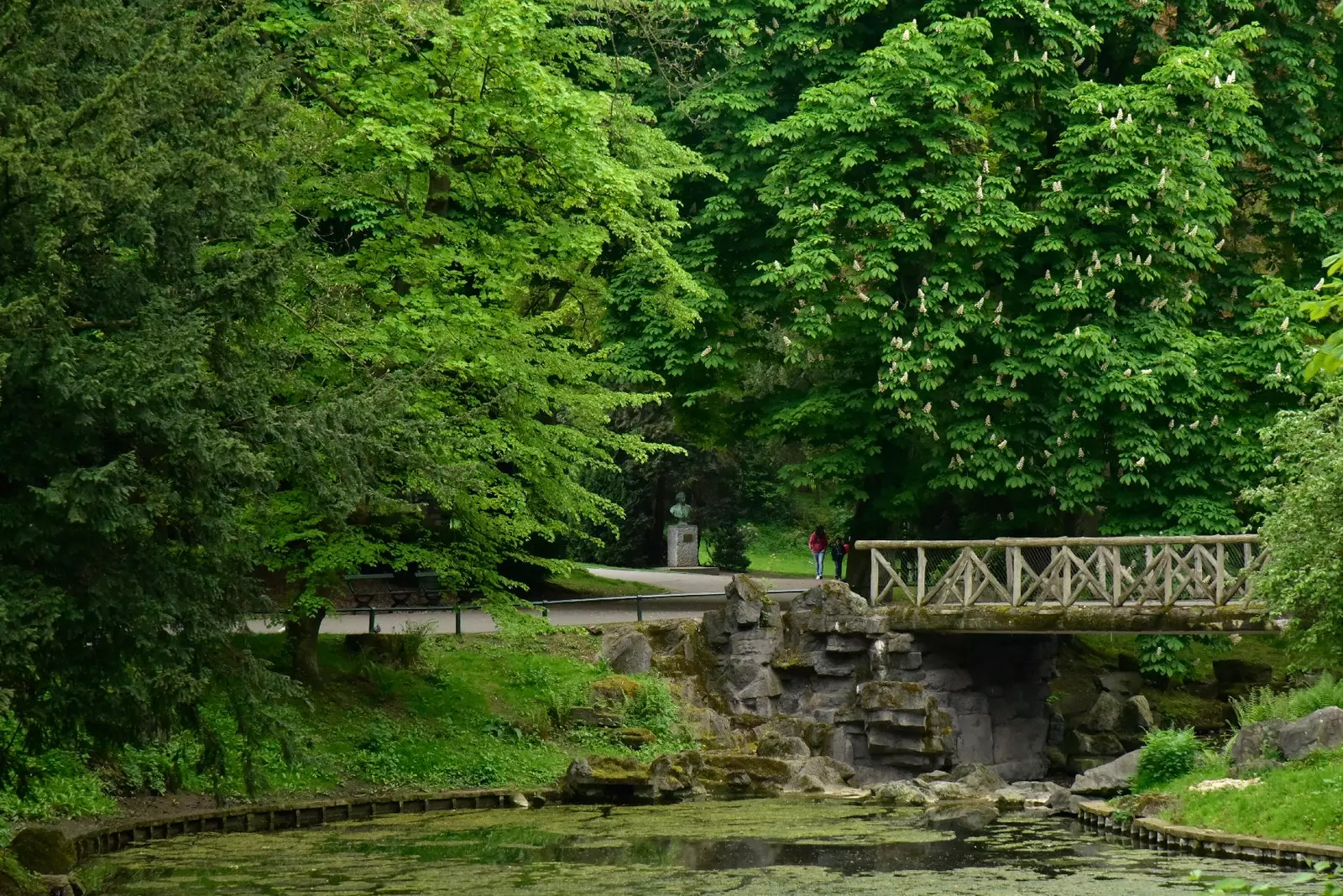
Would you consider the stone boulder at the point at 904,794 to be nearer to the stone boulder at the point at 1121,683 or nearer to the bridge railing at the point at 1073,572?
the bridge railing at the point at 1073,572

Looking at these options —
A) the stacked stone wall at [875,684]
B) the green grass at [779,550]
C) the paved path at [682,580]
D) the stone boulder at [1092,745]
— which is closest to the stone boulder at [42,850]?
the stacked stone wall at [875,684]

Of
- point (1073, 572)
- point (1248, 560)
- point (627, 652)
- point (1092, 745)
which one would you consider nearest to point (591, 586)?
point (627, 652)

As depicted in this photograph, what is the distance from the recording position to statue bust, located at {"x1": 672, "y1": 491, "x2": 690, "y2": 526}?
159ft

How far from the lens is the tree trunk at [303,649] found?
25.6 m

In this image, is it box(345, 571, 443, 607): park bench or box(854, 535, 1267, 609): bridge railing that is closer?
box(854, 535, 1267, 609): bridge railing

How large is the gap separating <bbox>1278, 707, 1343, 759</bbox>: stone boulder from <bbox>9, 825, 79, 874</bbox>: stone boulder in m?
13.8

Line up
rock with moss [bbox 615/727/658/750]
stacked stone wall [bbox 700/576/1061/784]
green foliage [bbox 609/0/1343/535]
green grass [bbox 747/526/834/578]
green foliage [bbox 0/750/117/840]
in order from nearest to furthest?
green foliage [bbox 0/750/117/840] → rock with moss [bbox 615/727/658/750] → stacked stone wall [bbox 700/576/1061/784] → green foliage [bbox 609/0/1343/535] → green grass [bbox 747/526/834/578]

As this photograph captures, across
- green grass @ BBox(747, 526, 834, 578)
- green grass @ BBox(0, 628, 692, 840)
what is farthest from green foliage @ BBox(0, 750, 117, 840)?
green grass @ BBox(747, 526, 834, 578)

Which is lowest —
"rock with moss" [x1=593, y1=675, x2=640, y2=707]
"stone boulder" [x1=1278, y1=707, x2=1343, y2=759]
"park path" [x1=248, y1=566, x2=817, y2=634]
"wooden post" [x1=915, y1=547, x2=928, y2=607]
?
"stone boulder" [x1=1278, y1=707, x2=1343, y2=759]

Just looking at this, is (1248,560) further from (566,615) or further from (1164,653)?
(566,615)

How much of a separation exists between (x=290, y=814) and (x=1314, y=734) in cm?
1258

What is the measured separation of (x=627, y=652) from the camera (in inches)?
1175

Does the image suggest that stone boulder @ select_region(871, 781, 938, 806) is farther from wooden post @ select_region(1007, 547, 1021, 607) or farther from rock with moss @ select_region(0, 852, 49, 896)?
rock with moss @ select_region(0, 852, 49, 896)

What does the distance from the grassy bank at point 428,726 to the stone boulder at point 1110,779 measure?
21.0ft
